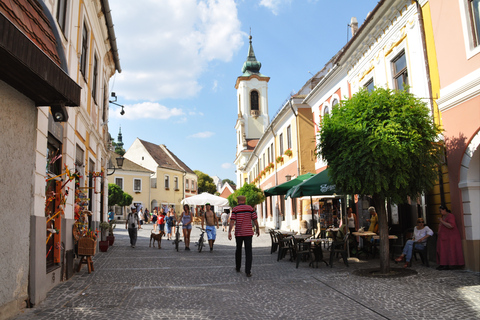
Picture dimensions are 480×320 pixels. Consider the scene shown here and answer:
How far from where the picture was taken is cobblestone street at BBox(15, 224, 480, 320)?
222 inches

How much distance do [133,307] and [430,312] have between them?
4.11 metres

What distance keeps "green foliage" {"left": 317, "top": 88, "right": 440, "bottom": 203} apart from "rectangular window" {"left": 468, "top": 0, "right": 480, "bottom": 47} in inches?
→ 73.0

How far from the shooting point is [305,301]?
6387mm

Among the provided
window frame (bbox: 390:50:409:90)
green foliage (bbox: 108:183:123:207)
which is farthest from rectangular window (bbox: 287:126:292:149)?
green foliage (bbox: 108:183:123:207)

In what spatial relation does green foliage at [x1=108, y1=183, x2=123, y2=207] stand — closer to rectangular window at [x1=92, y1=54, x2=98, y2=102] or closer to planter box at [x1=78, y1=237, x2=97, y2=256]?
rectangular window at [x1=92, y1=54, x2=98, y2=102]

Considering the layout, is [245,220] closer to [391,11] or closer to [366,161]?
[366,161]

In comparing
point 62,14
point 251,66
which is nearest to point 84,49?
point 62,14

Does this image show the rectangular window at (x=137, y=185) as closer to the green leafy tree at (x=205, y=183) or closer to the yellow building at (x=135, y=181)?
the yellow building at (x=135, y=181)

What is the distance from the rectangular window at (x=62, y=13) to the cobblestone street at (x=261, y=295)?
17.6 ft

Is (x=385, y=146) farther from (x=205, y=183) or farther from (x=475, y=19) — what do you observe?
(x=205, y=183)

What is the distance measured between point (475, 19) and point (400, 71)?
10.7 ft

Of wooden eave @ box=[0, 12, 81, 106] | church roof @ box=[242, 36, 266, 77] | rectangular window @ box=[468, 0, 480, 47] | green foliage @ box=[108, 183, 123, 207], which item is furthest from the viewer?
church roof @ box=[242, 36, 266, 77]

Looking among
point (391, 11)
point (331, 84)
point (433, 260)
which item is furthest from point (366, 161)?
point (331, 84)

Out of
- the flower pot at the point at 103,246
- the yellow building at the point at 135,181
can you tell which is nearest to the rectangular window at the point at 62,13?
the flower pot at the point at 103,246
